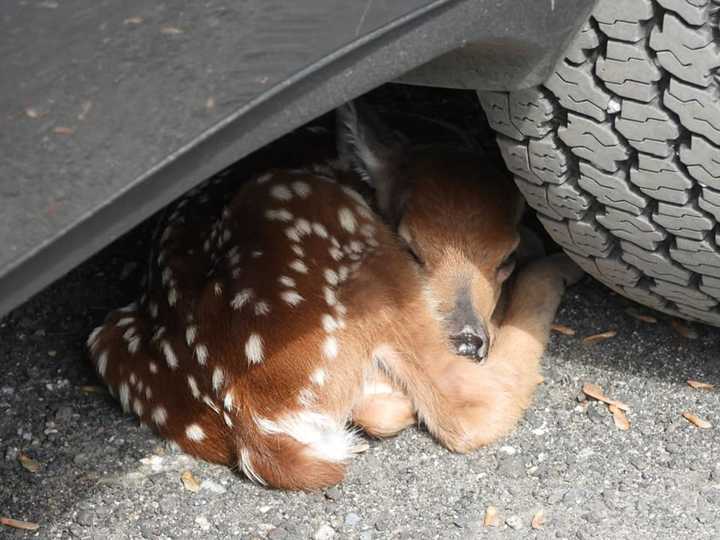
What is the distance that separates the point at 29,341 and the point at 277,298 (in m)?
0.86

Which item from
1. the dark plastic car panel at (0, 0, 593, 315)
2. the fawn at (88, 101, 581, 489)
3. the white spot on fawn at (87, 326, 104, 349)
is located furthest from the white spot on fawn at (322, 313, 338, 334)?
the dark plastic car panel at (0, 0, 593, 315)

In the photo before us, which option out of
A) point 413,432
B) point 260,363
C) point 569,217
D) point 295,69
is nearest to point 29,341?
point 260,363

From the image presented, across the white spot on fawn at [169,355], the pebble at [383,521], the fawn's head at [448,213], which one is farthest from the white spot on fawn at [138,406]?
the fawn's head at [448,213]

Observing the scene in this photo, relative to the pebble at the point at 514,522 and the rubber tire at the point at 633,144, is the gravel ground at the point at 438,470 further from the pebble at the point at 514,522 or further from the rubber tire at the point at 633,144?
the rubber tire at the point at 633,144

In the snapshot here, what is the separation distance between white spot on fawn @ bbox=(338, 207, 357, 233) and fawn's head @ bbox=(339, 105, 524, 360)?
20 centimetres

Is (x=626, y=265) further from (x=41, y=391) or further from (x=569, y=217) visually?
(x=41, y=391)

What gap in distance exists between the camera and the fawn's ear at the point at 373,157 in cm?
355

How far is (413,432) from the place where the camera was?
10.1 ft

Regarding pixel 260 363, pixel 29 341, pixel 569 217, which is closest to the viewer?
pixel 569 217

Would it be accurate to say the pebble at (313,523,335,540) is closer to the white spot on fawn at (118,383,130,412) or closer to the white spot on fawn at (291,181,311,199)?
the white spot on fawn at (118,383,130,412)

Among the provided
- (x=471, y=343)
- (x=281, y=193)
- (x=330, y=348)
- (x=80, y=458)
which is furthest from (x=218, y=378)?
(x=471, y=343)

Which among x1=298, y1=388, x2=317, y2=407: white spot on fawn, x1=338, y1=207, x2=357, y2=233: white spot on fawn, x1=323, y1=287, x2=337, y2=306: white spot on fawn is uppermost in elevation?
x1=338, y1=207, x2=357, y2=233: white spot on fawn

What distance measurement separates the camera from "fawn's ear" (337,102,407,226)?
11.7 ft

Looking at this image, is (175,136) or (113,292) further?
(113,292)
